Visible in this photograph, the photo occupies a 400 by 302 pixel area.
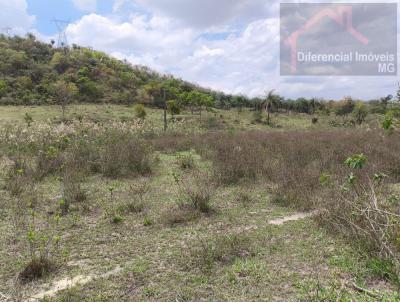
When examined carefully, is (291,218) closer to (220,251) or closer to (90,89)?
(220,251)

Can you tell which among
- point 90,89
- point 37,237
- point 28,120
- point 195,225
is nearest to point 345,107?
point 90,89

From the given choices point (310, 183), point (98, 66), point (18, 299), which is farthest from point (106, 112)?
point (18, 299)

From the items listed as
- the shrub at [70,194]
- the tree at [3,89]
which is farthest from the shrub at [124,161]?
the tree at [3,89]

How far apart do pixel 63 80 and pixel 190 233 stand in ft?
138

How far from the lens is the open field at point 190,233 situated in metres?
3.12

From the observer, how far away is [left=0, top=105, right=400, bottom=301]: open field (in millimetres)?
3123

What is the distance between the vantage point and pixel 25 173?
7.62m

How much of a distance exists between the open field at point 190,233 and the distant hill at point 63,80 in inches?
1259

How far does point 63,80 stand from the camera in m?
41.7

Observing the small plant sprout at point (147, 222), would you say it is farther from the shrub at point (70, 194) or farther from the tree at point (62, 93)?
the tree at point (62, 93)

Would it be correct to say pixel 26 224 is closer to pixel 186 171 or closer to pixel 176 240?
pixel 176 240

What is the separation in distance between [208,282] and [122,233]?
1.82m

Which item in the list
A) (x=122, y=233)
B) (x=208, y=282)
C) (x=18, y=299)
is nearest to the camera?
(x=18, y=299)

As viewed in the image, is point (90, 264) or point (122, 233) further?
point (122, 233)
